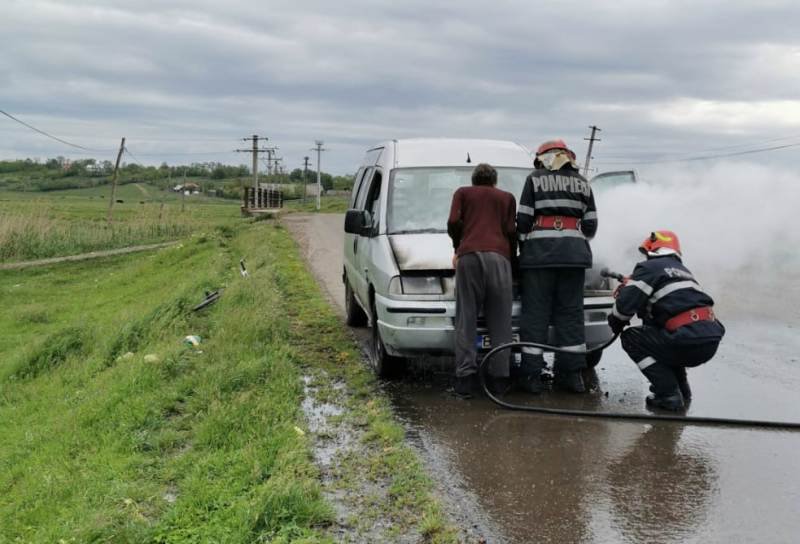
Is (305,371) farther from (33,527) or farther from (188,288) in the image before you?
(188,288)

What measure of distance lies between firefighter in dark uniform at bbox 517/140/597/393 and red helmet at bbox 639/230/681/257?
1.72 ft

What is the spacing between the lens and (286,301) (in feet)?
39.5

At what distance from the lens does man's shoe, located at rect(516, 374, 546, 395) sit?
6754mm

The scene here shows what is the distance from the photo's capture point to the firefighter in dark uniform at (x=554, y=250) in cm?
649

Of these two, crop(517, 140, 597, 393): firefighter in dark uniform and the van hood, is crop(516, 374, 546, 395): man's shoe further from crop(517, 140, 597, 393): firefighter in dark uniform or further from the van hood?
the van hood

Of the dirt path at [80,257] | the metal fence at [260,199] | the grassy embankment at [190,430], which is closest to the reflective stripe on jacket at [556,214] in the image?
the grassy embankment at [190,430]

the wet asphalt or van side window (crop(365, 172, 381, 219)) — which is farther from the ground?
van side window (crop(365, 172, 381, 219))

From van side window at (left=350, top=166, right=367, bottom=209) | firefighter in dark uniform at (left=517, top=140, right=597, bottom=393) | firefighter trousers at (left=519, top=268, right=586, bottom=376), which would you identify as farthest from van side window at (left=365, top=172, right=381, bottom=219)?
firefighter trousers at (left=519, top=268, right=586, bottom=376)

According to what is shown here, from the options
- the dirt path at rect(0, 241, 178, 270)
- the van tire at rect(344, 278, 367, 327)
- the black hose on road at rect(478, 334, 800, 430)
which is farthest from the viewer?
the dirt path at rect(0, 241, 178, 270)

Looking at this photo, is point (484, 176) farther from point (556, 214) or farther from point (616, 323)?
point (616, 323)

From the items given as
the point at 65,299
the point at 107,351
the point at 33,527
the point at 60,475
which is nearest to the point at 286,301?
the point at 107,351

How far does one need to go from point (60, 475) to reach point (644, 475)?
450 cm

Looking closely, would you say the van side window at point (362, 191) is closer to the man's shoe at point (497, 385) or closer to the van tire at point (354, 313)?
the van tire at point (354, 313)

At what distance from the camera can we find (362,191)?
30.7ft
